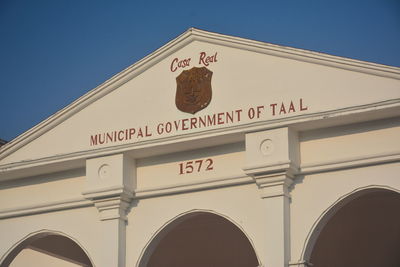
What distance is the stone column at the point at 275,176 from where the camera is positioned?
1822cm

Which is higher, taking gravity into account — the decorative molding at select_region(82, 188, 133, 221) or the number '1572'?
the number '1572'

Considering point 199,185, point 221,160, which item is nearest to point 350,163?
point 221,160

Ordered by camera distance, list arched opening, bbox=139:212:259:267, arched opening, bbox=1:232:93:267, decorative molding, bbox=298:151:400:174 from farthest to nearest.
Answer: arched opening, bbox=1:232:93:267 < arched opening, bbox=139:212:259:267 < decorative molding, bbox=298:151:400:174

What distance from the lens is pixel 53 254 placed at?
24359 millimetres

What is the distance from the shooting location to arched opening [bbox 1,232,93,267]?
2392 centimetres

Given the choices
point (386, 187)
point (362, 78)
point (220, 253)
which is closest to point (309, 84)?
point (362, 78)

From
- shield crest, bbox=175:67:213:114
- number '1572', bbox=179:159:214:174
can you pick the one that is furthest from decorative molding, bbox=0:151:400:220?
shield crest, bbox=175:67:213:114

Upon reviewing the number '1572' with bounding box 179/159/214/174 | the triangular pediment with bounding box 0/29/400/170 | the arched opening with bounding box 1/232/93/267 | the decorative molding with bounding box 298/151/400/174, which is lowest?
the arched opening with bounding box 1/232/93/267

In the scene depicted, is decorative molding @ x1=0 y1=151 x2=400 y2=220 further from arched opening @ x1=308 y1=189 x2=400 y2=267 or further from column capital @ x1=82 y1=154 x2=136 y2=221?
arched opening @ x1=308 y1=189 x2=400 y2=267

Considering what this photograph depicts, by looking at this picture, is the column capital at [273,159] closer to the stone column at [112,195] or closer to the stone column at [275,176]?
the stone column at [275,176]

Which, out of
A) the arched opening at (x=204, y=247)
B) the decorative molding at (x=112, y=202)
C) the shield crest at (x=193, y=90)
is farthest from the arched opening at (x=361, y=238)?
the decorative molding at (x=112, y=202)

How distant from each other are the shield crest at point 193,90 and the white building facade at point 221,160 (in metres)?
0.03

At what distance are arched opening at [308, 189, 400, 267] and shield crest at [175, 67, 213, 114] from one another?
425 centimetres

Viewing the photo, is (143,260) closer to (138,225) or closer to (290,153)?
(138,225)
